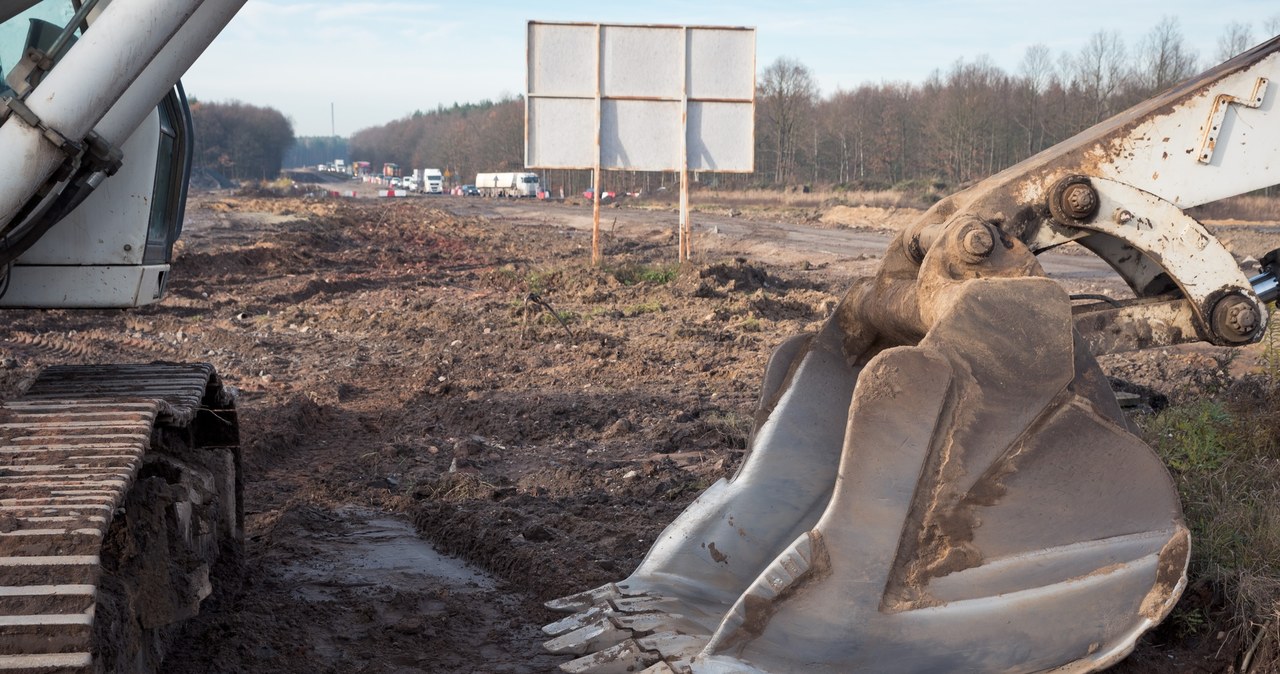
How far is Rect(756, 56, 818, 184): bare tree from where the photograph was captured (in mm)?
64062

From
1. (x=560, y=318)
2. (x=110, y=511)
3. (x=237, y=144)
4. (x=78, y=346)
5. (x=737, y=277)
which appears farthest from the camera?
(x=237, y=144)

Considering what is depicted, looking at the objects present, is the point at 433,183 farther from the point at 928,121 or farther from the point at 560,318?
the point at 560,318

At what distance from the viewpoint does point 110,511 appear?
109 inches

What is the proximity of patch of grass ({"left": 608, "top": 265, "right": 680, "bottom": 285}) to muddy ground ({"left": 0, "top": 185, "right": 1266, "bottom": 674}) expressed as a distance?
55 millimetres

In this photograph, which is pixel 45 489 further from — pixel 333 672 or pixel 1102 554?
pixel 1102 554

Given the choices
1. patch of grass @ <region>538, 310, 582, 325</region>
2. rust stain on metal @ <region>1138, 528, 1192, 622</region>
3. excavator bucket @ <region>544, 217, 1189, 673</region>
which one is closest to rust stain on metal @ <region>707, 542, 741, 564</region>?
excavator bucket @ <region>544, 217, 1189, 673</region>

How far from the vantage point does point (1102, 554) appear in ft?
10.1

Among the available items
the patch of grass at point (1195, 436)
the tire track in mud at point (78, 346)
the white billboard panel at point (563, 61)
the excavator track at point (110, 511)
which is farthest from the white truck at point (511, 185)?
the excavator track at point (110, 511)

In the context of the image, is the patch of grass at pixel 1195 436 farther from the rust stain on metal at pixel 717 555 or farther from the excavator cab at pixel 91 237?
the excavator cab at pixel 91 237

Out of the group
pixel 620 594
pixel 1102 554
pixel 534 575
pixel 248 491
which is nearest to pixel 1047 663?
pixel 1102 554

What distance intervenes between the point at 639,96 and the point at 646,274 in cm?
276

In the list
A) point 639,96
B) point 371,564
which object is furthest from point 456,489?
point 639,96

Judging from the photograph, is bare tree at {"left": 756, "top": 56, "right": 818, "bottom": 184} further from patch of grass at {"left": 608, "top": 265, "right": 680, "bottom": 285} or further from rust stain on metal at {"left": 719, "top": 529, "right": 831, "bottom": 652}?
rust stain on metal at {"left": 719, "top": 529, "right": 831, "bottom": 652}

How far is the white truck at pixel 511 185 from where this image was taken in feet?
232
